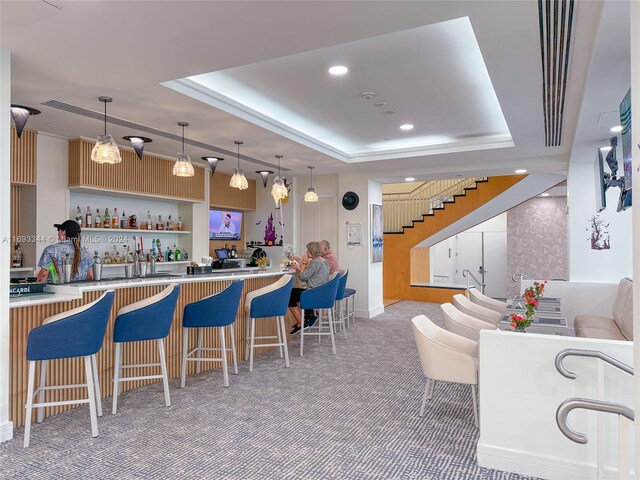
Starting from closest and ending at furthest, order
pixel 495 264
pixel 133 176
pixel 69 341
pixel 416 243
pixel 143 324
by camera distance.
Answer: pixel 69 341 → pixel 143 324 → pixel 133 176 → pixel 416 243 → pixel 495 264

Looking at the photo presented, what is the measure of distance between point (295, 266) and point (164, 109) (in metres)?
2.82

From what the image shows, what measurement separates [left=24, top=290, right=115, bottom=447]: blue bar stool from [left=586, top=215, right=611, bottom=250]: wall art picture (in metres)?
6.62

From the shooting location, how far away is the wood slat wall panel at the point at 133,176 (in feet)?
18.8

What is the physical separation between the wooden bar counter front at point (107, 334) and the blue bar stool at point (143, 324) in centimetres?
27

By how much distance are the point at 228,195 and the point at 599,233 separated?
20.9 ft

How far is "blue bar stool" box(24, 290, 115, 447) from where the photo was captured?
3008 millimetres

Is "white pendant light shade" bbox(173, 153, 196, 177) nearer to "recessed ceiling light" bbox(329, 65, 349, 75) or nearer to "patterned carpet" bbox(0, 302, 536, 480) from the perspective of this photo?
"recessed ceiling light" bbox(329, 65, 349, 75)

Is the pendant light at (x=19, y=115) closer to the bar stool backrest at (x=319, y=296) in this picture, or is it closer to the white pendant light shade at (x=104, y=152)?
the white pendant light shade at (x=104, y=152)

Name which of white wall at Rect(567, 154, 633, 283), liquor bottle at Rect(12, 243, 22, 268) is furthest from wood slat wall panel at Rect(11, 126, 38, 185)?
white wall at Rect(567, 154, 633, 283)

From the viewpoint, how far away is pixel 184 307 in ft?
14.8

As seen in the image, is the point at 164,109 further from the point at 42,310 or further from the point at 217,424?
the point at 217,424

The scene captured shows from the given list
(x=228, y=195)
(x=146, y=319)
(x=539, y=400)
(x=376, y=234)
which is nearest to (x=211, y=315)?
(x=146, y=319)

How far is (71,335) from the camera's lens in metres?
3.08

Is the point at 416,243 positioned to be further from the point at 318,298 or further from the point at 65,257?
the point at 65,257
